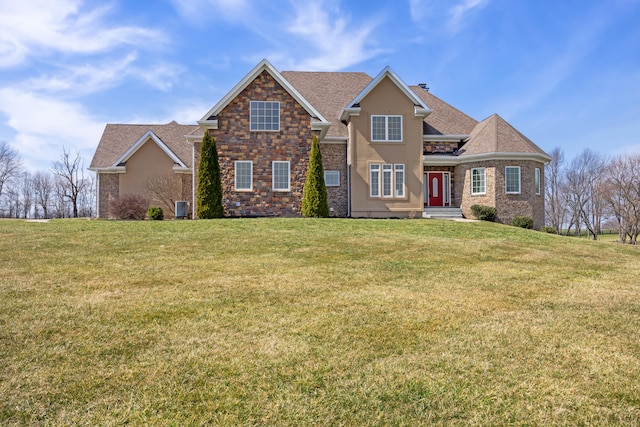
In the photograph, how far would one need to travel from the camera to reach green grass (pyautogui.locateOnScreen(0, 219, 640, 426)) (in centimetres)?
368

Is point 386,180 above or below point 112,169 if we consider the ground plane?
below

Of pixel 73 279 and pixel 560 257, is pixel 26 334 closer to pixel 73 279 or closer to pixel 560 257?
pixel 73 279

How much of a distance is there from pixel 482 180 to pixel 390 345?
2082cm

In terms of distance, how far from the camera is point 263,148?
21516 mm

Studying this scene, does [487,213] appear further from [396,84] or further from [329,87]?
[329,87]

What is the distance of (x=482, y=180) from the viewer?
23.9 metres

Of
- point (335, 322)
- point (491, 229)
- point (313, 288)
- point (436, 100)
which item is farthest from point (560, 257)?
point (436, 100)

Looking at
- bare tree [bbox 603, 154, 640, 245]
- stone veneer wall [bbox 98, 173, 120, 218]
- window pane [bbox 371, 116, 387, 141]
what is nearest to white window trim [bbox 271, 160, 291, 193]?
window pane [bbox 371, 116, 387, 141]

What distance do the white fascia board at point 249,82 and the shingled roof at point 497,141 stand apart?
888 cm

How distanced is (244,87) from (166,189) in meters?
7.66

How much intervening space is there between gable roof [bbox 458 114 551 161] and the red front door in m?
1.83

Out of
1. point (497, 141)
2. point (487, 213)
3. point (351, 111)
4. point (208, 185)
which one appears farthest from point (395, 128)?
point (208, 185)

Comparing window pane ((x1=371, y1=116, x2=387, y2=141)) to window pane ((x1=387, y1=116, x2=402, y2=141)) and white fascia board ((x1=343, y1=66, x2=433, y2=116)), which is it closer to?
window pane ((x1=387, y1=116, x2=402, y2=141))

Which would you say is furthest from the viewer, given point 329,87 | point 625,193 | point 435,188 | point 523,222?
point 625,193
